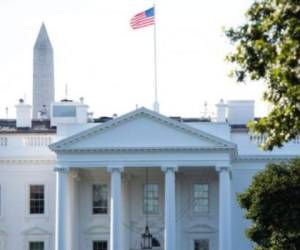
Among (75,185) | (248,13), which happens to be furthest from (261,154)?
(248,13)

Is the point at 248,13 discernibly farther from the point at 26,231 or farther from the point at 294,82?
the point at 26,231

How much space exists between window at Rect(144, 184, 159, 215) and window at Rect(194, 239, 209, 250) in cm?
282

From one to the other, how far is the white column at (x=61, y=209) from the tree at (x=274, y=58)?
118ft

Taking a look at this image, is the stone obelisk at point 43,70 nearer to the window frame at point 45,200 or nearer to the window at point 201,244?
the window frame at point 45,200

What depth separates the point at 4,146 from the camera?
73.1 meters

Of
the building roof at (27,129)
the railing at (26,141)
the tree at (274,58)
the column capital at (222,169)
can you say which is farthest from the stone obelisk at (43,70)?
the tree at (274,58)

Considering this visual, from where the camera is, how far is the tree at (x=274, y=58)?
30.4 m

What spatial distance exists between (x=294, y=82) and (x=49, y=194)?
43.2 metres

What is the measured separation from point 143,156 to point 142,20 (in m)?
7.10

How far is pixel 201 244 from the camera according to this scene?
7294 cm

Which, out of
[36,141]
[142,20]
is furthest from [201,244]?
[142,20]

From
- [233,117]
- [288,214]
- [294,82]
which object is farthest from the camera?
[233,117]

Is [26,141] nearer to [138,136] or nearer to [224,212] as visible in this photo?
[138,136]

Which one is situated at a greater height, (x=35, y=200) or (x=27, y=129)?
(x=27, y=129)
